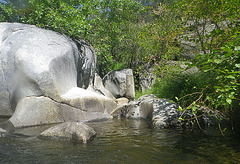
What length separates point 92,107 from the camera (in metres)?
7.98

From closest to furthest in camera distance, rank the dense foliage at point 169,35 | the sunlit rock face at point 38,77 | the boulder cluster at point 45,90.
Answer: the dense foliage at point 169,35 < the boulder cluster at point 45,90 < the sunlit rock face at point 38,77

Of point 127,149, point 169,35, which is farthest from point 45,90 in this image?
point 169,35

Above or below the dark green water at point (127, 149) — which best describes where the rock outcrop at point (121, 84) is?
above

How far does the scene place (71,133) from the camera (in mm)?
4750

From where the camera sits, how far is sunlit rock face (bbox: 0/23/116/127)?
22.6 feet

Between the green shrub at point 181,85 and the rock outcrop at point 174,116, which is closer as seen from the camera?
the rock outcrop at point 174,116

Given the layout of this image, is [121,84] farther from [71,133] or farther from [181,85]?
[71,133]

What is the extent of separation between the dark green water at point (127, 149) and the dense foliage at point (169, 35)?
91cm

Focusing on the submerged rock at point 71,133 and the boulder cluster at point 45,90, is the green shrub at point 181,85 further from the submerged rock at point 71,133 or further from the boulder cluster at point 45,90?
the submerged rock at point 71,133

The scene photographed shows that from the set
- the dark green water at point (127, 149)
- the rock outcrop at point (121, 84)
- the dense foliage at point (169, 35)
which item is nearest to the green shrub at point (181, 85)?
the dense foliage at point (169, 35)

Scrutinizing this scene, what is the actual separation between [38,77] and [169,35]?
475 cm

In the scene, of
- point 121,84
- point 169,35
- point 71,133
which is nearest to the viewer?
point 71,133

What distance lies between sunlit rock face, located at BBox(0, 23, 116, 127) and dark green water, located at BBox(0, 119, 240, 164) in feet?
5.49

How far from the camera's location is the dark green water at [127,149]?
3566 millimetres
